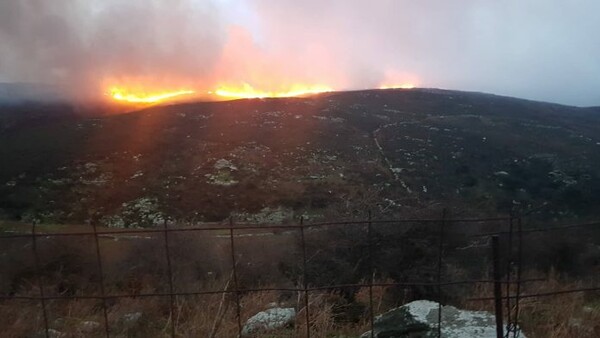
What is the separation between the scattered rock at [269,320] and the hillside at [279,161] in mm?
42969

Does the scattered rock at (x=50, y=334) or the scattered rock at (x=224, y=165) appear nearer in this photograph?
the scattered rock at (x=50, y=334)

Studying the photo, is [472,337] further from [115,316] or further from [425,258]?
[425,258]

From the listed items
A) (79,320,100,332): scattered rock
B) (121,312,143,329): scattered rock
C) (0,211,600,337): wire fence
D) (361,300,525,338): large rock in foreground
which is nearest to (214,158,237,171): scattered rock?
(0,211,600,337): wire fence

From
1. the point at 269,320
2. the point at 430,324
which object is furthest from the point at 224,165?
the point at 430,324

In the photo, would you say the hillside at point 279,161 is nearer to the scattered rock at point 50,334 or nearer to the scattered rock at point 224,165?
the scattered rock at point 224,165

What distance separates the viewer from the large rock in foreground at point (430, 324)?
21.2 feet

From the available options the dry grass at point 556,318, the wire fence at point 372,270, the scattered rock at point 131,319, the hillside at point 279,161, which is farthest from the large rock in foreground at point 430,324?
the hillside at point 279,161

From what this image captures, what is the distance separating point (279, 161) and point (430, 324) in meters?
76.8

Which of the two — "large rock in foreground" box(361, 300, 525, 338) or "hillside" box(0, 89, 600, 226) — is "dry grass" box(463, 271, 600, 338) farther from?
"hillside" box(0, 89, 600, 226)

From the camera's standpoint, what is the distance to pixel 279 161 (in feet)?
273

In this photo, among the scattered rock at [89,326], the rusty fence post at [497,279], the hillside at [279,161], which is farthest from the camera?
the hillside at [279,161]

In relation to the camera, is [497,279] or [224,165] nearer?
[497,279]

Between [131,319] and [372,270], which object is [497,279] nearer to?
[131,319]

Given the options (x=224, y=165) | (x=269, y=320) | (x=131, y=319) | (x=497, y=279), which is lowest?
(x=224, y=165)
